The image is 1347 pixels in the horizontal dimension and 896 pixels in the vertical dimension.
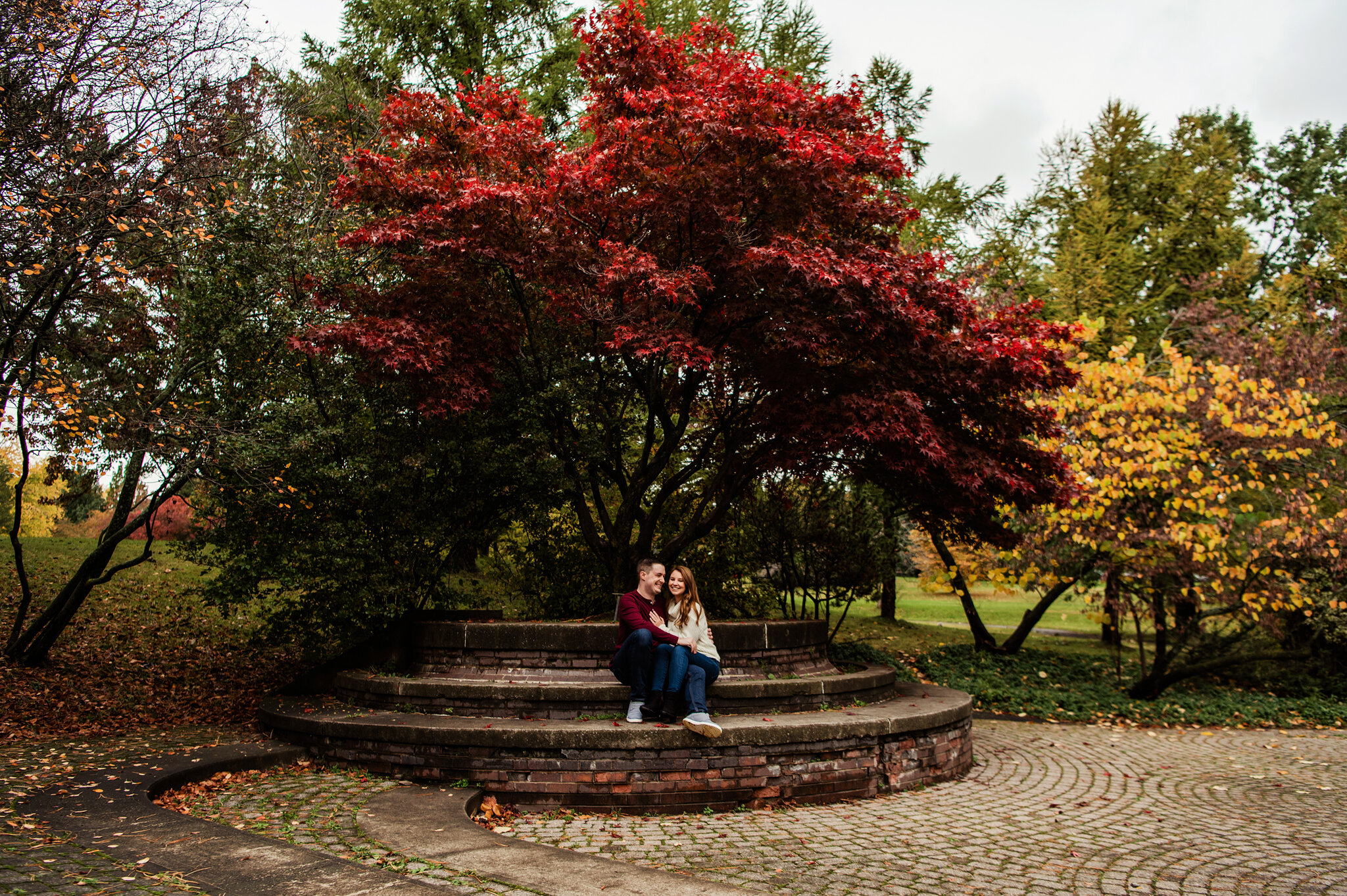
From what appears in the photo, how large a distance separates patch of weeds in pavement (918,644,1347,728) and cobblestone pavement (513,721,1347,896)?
3573 mm

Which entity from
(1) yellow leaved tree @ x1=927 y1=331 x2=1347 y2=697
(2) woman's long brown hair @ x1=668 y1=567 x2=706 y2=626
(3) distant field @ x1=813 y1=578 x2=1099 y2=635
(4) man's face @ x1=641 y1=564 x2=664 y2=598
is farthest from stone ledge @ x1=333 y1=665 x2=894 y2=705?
(3) distant field @ x1=813 y1=578 x2=1099 y2=635

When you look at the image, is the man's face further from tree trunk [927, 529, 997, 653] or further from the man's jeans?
tree trunk [927, 529, 997, 653]

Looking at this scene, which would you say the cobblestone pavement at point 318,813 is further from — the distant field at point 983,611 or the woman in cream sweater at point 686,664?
the distant field at point 983,611

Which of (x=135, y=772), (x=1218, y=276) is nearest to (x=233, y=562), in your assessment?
(x=135, y=772)

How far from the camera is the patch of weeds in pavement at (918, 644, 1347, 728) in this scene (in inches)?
448

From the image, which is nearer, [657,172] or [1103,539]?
[657,172]

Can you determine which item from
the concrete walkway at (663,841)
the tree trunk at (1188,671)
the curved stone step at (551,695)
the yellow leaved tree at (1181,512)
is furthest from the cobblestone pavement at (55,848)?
the tree trunk at (1188,671)

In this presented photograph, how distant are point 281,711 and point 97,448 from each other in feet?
10.3

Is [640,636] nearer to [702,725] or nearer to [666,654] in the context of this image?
[666,654]

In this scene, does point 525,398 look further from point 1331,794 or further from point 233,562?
point 1331,794

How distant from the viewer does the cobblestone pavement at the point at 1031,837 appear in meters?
4.54

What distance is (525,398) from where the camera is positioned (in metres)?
8.00

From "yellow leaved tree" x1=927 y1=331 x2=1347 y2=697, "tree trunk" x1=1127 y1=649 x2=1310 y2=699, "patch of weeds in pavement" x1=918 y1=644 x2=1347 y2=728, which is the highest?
"yellow leaved tree" x1=927 y1=331 x2=1347 y2=697

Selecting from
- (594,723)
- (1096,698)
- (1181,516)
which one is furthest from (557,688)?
(1181,516)
